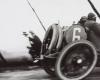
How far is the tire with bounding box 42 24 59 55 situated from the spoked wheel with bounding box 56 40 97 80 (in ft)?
0.96

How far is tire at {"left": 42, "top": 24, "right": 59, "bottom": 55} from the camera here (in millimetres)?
3621

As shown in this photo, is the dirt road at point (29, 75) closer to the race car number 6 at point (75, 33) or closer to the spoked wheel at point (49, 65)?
the spoked wheel at point (49, 65)

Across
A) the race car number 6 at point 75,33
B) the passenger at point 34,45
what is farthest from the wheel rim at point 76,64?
the passenger at point 34,45

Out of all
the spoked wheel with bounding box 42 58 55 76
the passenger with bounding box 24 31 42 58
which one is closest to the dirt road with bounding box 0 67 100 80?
the spoked wheel with bounding box 42 58 55 76

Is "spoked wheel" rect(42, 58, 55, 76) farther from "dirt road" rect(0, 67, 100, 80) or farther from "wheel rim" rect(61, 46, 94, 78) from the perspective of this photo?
"wheel rim" rect(61, 46, 94, 78)

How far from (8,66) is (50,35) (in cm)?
110

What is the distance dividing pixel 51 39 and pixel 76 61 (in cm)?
51

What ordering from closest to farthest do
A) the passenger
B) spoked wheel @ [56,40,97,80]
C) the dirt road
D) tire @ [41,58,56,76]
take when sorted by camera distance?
spoked wheel @ [56,40,97,80] → tire @ [41,58,56,76] → the dirt road → the passenger

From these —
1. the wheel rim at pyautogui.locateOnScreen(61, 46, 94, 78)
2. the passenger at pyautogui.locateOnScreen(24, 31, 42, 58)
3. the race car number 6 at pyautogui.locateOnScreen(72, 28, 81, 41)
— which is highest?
the passenger at pyautogui.locateOnScreen(24, 31, 42, 58)

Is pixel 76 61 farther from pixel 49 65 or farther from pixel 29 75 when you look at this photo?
pixel 29 75

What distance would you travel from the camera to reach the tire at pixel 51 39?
362cm

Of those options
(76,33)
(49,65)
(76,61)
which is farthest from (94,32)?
(49,65)

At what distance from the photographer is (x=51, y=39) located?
12.5 ft

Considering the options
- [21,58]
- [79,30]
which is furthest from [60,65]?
[21,58]
